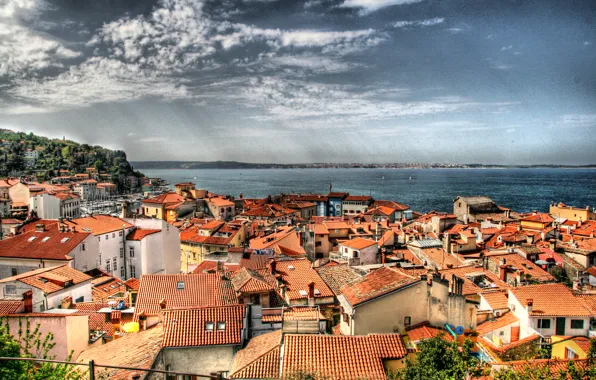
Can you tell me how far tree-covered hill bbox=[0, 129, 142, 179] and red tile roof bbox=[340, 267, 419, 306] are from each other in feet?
468

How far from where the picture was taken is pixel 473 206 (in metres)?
70.1

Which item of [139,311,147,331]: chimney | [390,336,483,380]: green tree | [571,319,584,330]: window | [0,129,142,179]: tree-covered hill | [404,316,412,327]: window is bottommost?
[571,319,584,330]: window

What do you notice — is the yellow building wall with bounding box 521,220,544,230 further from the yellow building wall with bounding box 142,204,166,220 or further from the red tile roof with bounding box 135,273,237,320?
the yellow building wall with bounding box 142,204,166,220

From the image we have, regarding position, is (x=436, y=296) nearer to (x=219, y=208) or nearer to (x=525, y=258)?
(x=525, y=258)

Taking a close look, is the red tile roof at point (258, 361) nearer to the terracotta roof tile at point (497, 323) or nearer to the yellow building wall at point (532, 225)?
the terracotta roof tile at point (497, 323)

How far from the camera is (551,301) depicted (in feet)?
57.5

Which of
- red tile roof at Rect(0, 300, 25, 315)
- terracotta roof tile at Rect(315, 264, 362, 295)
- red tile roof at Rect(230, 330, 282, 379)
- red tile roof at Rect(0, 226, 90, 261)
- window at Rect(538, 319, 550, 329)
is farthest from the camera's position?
red tile roof at Rect(0, 226, 90, 261)

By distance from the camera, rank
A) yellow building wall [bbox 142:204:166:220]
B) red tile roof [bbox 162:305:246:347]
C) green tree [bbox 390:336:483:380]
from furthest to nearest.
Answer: yellow building wall [bbox 142:204:166:220] → red tile roof [bbox 162:305:246:347] → green tree [bbox 390:336:483:380]

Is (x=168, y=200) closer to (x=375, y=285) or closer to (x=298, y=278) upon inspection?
(x=298, y=278)

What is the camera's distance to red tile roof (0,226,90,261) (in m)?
23.3

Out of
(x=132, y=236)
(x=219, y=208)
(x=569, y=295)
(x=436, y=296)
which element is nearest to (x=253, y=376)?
(x=436, y=296)

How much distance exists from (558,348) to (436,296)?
500 centimetres

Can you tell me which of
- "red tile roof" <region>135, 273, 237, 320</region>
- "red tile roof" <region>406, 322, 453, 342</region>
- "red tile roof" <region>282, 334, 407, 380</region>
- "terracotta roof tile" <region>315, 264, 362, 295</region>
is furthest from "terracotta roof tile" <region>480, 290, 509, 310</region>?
"red tile roof" <region>135, 273, 237, 320</region>

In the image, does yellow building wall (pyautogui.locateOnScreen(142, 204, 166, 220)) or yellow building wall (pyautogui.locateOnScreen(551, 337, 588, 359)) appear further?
yellow building wall (pyautogui.locateOnScreen(142, 204, 166, 220))
